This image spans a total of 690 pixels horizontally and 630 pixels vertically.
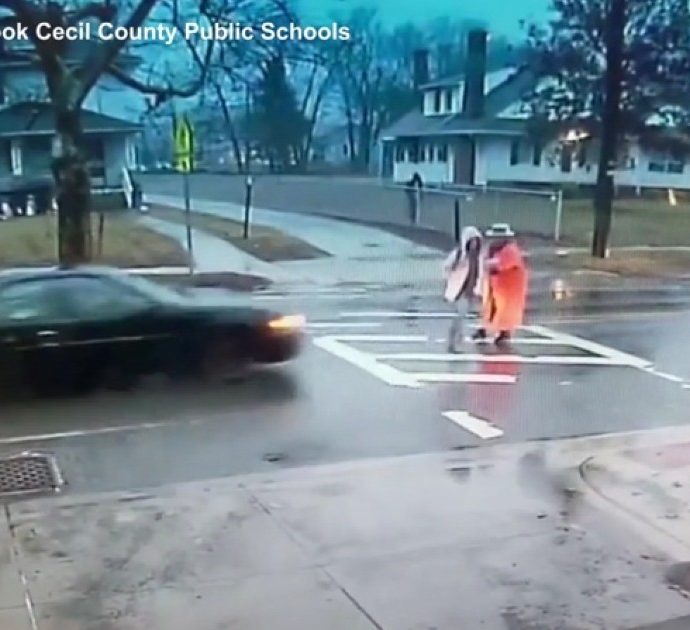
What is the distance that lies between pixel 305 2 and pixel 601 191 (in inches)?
149

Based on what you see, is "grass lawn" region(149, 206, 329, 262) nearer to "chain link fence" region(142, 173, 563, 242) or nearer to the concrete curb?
"chain link fence" region(142, 173, 563, 242)

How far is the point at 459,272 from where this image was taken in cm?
→ 976

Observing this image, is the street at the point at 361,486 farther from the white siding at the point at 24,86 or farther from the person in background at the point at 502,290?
the white siding at the point at 24,86

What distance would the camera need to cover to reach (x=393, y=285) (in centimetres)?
1030

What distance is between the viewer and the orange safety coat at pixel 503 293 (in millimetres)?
9562

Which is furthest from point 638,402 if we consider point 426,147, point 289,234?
point 289,234

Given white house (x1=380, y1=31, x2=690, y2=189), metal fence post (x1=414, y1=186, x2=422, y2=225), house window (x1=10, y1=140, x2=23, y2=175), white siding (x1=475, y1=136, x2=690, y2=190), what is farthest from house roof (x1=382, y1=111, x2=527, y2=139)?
house window (x1=10, y1=140, x2=23, y2=175)

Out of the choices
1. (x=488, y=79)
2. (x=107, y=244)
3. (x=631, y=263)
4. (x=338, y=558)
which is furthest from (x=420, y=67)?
(x=338, y=558)

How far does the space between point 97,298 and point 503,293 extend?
381 centimetres

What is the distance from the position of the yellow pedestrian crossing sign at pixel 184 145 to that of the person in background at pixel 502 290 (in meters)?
3.17

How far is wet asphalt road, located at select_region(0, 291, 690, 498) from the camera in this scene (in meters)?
6.06

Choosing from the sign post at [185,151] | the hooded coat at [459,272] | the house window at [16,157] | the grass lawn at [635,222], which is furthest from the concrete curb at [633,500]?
the house window at [16,157]

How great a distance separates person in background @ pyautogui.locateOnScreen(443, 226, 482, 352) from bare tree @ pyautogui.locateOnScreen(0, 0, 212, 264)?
3073 mm

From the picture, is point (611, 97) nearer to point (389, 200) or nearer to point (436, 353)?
point (389, 200)
